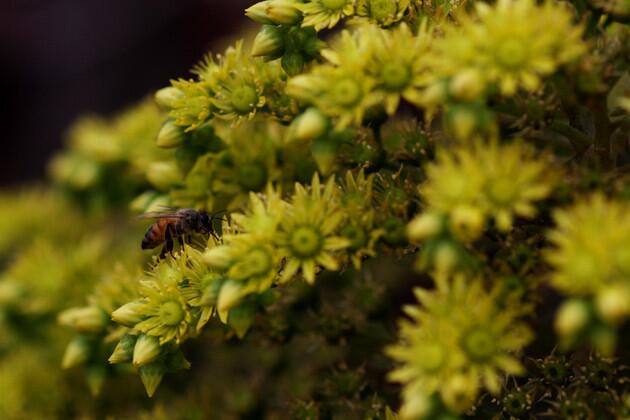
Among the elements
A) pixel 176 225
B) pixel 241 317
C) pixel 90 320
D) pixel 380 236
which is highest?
pixel 380 236

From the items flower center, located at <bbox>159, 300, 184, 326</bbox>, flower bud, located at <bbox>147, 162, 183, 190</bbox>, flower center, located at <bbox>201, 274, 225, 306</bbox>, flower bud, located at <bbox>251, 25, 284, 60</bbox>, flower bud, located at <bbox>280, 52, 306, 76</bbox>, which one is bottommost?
flower center, located at <bbox>159, 300, 184, 326</bbox>

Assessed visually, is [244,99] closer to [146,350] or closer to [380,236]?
[380,236]

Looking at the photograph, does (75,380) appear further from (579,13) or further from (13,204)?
(579,13)

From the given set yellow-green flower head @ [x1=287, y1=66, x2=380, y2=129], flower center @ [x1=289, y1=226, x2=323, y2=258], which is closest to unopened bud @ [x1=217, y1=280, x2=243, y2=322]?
flower center @ [x1=289, y1=226, x2=323, y2=258]

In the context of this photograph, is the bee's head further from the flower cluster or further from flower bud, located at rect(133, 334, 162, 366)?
the flower cluster

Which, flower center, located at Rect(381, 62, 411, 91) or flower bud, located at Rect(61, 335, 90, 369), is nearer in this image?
flower center, located at Rect(381, 62, 411, 91)

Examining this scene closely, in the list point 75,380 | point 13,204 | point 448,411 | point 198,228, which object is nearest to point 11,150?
point 13,204

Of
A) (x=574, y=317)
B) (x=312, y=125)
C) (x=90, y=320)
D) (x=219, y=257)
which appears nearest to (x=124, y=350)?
(x=90, y=320)
